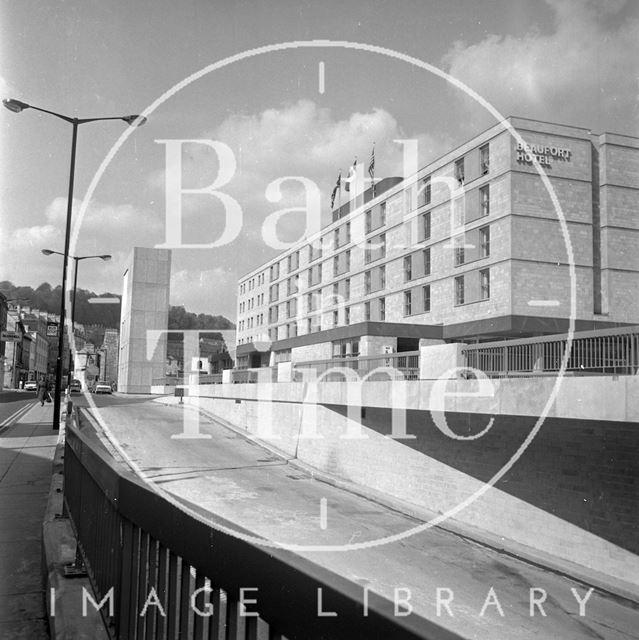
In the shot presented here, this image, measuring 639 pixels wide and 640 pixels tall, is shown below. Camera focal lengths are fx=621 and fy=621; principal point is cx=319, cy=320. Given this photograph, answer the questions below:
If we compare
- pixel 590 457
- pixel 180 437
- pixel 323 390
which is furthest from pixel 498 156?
pixel 590 457

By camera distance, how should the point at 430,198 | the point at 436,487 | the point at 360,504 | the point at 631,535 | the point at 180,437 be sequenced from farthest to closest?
the point at 430,198, the point at 180,437, the point at 360,504, the point at 436,487, the point at 631,535

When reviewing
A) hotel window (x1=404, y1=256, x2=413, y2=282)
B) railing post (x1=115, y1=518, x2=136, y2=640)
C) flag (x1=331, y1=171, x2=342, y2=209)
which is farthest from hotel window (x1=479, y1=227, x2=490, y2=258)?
railing post (x1=115, y1=518, x2=136, y2=640)

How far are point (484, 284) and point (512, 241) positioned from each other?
353 cm

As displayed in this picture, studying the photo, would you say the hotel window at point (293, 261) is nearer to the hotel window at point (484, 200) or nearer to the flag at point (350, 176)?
the flag at point (350, 176)

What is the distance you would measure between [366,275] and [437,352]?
37.1 m

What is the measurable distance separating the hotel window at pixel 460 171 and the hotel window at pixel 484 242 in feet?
13.2

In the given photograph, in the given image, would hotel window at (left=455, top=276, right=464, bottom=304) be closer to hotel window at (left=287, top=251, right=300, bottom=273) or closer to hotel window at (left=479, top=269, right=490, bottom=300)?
hotel window at (left=479, top=269, right=490, bottom=300)

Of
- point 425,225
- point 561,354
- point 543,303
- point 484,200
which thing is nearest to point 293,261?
point 425,225

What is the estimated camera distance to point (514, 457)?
49.0 ft

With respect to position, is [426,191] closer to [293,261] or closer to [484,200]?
[484,200]

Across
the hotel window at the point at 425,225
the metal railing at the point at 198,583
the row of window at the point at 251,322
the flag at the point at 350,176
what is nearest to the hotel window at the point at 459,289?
the hotel window at the point at 425,225

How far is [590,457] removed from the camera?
12.8 m

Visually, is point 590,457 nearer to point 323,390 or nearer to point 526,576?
point 526,576

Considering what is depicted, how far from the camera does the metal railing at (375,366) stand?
19.7m
